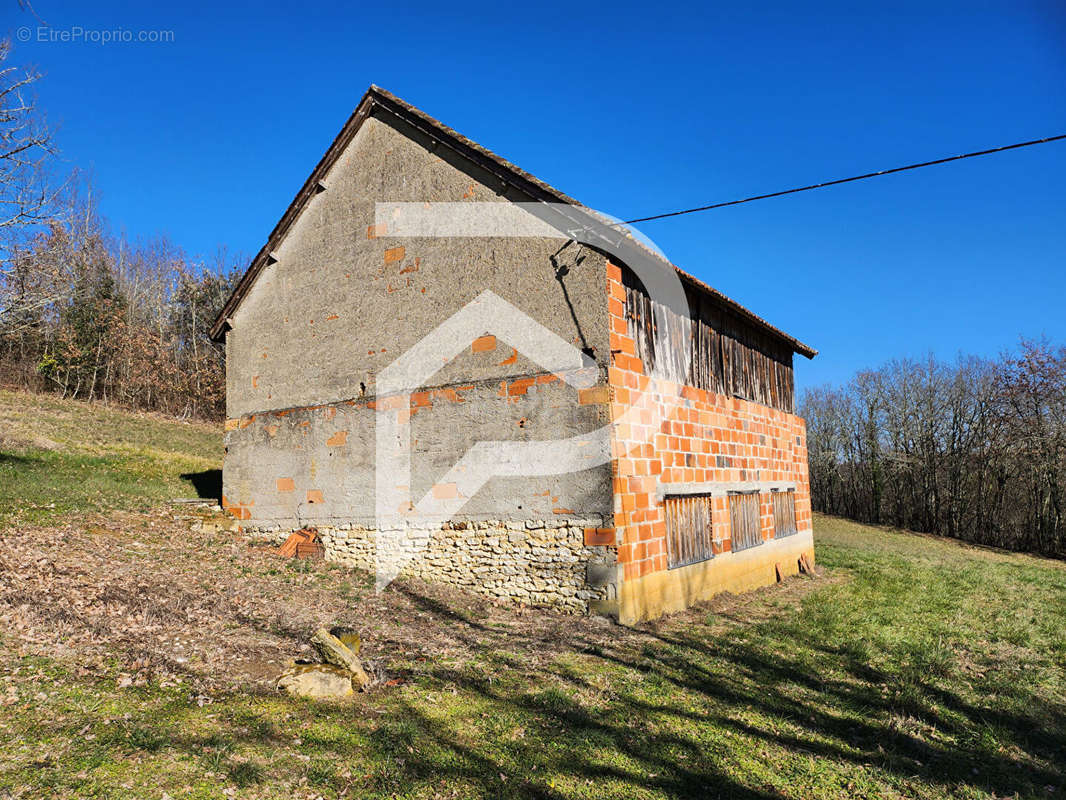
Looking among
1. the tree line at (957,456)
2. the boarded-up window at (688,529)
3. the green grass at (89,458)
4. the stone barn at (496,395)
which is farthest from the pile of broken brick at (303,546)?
the tree line at (957,456)

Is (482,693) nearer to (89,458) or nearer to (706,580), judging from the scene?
(706,580)

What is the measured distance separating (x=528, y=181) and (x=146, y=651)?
7.37 metres

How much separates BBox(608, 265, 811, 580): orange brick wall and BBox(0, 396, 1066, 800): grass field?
1305 mm

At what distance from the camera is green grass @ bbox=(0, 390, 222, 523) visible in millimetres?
12883

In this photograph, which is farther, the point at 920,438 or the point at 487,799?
the point at 920,438

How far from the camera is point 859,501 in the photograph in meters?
39.3

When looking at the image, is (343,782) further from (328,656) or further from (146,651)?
(146,651)

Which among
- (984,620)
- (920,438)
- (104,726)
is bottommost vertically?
(984,620)

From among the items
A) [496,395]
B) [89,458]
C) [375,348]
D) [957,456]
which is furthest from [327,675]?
[957,456]

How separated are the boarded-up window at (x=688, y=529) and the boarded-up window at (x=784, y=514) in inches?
151

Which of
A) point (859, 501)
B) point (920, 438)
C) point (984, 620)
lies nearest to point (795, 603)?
point (984, 620)

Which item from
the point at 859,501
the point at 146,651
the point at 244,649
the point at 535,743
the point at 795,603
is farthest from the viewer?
the point at 859,501

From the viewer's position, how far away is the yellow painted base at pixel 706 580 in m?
8.82

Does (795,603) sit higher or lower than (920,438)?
lower
